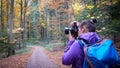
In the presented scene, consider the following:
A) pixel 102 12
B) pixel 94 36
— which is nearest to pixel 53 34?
pixel 102 12

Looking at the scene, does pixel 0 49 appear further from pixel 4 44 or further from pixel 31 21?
pixel 31 21

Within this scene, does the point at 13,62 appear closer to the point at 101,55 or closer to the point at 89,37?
the point at 89,37

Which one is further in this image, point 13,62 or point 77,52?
point 13,62

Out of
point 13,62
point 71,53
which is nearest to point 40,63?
point 13,62

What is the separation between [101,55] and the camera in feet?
7.24

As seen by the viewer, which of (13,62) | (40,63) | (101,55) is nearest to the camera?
(101,55)

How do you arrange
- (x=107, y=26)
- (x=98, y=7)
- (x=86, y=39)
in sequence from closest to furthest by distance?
(x=86, y=39)
(x=107, y=26)
(x=98, y=7)

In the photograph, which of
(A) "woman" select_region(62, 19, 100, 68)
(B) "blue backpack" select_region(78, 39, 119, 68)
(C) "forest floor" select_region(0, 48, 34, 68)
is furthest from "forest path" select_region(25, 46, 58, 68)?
(B) "blue backpack" select_region(78, 39, 119, 68)

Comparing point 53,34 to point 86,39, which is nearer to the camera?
point 86,39

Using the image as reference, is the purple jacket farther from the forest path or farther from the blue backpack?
the forest path

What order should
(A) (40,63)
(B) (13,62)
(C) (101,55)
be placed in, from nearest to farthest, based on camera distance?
1. (C) (101,55)
2. (A) (40,63)
3. (B) (13,62)

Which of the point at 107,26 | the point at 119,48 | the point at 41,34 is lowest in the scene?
the point at 41,34

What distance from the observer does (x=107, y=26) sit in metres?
10.7

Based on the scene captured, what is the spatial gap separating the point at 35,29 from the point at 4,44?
39.5m
